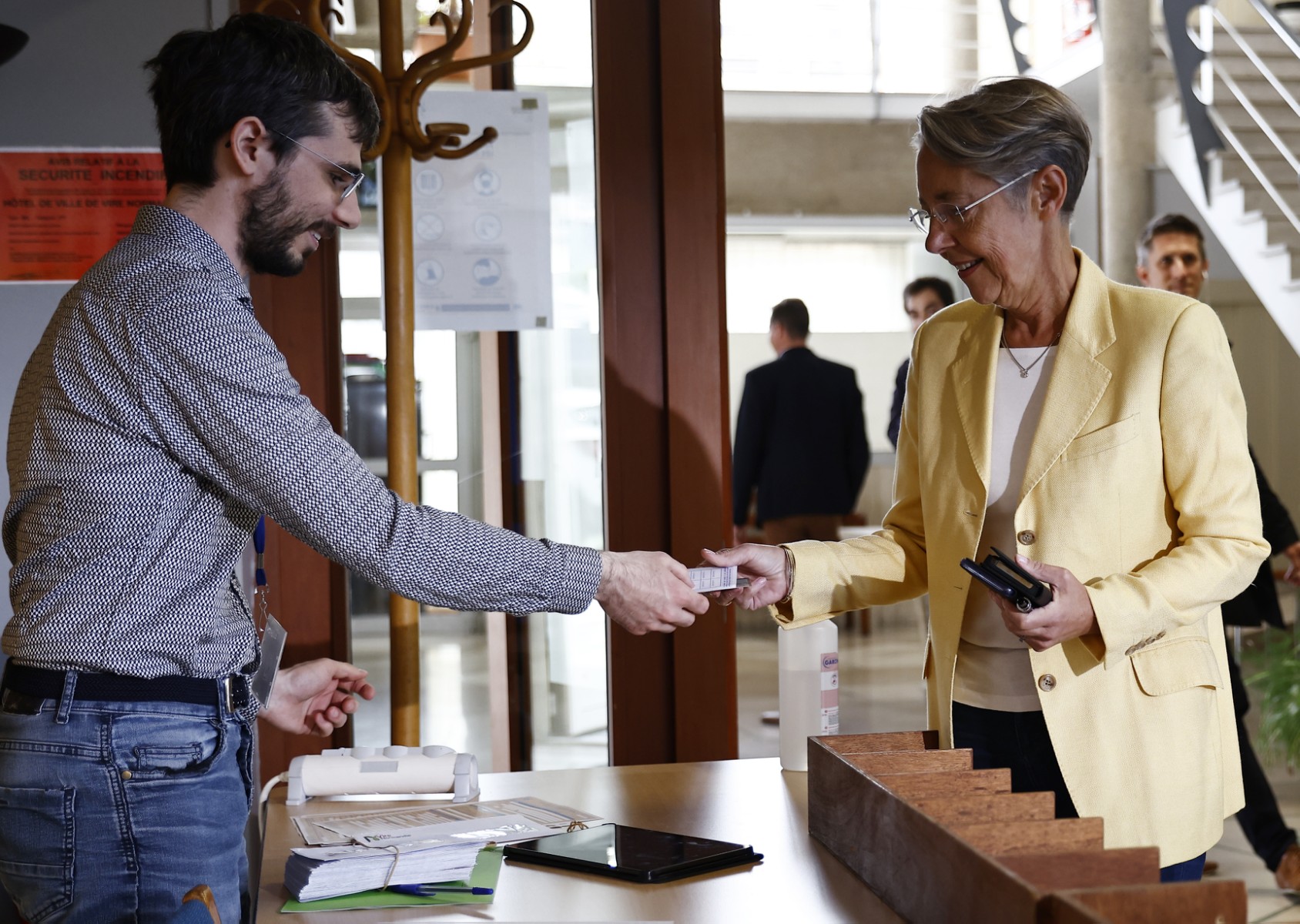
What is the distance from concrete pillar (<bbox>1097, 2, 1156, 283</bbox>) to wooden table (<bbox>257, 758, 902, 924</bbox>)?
25.4ft

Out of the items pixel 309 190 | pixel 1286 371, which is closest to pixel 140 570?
pixel 309 190

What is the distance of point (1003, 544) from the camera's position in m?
1.72

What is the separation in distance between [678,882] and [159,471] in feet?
2.32

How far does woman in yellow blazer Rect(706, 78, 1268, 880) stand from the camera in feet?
5.18

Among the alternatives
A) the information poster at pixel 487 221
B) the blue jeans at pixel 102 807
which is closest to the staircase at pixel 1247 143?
the information poster at pixel 487 221

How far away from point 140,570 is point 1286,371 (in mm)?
10202

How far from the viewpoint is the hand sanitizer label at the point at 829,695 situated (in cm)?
195

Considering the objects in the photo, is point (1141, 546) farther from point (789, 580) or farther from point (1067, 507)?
point (789, 580)

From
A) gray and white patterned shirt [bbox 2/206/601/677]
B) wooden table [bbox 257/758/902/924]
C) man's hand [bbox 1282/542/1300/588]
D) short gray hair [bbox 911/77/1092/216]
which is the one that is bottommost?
wooden table [bbox 257/758/902/924]

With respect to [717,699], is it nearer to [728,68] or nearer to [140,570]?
[140,570]

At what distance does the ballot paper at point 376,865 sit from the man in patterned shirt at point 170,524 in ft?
0.41

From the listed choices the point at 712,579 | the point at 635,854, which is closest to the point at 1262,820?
the point at 712,579

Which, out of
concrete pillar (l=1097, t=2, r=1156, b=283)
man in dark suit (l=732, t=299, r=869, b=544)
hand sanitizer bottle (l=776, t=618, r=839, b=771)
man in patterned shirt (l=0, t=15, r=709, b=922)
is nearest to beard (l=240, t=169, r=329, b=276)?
man in patterned shirt (l=0, t=15, r=709, b=922)

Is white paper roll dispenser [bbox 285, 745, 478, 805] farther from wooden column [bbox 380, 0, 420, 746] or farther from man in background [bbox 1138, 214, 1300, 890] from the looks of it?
man in background [bbox 1138, 214, 1300, 890]
